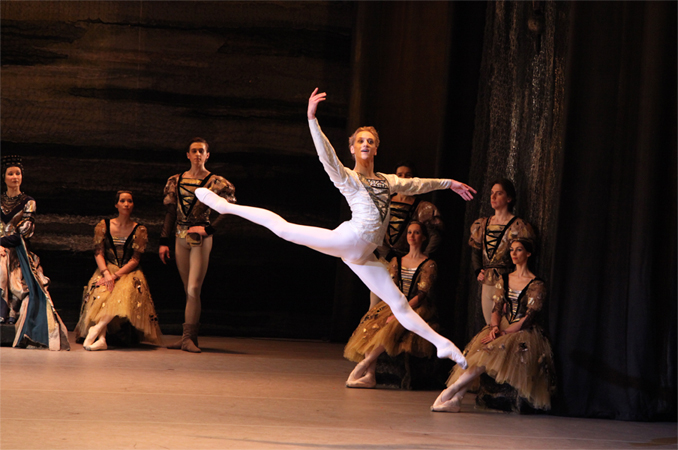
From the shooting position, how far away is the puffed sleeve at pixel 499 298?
4.45 m

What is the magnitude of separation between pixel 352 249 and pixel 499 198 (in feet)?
4.76

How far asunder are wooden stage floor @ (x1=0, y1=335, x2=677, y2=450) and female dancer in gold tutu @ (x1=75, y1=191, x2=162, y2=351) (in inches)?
21.7

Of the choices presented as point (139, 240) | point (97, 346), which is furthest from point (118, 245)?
point (97, 346)

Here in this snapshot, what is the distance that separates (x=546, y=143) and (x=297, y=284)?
3553 mm

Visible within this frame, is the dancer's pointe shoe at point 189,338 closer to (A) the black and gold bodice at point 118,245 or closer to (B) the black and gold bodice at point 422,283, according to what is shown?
(A) the black and gold bodice at point 118,245

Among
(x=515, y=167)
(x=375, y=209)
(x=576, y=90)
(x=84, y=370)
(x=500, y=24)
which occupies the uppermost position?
(x=500, y=24)

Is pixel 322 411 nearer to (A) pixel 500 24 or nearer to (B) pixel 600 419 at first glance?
(B) pixel 600 419

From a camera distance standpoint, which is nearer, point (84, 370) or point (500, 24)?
point (84, 370)

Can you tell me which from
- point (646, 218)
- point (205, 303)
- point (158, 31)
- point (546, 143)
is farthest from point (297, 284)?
point (646, 218)

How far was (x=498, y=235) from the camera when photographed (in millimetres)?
4766

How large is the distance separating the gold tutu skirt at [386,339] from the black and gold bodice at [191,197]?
5.32 ft

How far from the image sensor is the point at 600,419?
415 cm

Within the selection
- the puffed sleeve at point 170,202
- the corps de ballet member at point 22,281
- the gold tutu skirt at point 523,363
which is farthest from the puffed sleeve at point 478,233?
the corps de ballet member at point 22,281

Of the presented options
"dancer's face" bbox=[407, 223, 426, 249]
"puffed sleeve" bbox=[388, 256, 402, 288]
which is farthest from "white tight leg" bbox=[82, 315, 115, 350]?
"dancer's face" bbox=[407, 223, 426, 249]
